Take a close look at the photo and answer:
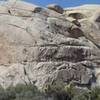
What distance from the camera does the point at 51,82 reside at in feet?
89.6

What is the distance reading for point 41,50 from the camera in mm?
28438

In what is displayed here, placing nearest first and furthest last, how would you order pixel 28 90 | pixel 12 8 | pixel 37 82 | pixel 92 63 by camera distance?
pixel 28 90, pixel 37 82, pixel 92 63, pixel 12 8

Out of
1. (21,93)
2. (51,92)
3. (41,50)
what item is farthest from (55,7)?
(21,93)

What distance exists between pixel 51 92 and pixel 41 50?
393 cm

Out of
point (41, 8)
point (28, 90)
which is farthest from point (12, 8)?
point (28, 90)

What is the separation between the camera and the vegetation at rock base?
76.0 ft

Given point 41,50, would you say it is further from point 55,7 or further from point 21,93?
point 55,7

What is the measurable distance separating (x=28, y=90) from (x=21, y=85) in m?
0.86

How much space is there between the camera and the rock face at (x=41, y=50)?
27.5 metres

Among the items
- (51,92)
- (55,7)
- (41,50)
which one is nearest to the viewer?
(51,92)

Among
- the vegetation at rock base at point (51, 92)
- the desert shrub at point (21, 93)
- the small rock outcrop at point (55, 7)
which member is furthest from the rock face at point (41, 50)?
the small rock outcrop at point (55, 7)

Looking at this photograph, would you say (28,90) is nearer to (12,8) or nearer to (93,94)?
(93,94)

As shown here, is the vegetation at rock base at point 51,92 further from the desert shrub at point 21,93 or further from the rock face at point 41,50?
the rock face at point 41,50

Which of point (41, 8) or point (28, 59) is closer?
point (28, 59)
